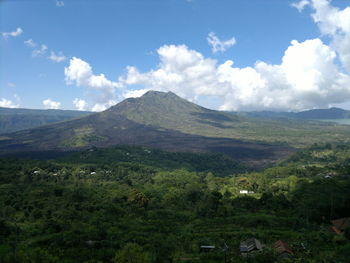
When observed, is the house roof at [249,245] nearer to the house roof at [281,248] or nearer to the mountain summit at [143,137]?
the house roof at [281,248]

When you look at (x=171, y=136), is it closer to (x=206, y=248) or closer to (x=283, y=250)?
(x=206, y=248)

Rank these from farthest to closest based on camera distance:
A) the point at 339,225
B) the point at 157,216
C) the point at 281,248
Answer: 1. the point at 157,216
2. the point at 339,225
3. the point at 281,248

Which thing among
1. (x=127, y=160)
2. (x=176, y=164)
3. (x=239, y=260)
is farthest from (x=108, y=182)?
(x=239, y=260)

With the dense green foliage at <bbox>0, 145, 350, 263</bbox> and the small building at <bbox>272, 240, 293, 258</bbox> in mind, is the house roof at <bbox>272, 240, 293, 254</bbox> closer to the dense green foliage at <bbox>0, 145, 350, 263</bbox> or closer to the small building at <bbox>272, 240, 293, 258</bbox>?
the small building at <bbox>272, 240, 293, 258</bbox>

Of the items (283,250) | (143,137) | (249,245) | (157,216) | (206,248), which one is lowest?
(157,216)

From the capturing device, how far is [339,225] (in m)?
30.1

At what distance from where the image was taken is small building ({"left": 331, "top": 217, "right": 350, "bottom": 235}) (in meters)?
29.0

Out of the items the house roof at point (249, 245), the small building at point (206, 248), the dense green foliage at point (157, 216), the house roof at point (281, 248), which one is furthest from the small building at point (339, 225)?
the small building at point (206, 248)

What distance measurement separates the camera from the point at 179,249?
25156 mm

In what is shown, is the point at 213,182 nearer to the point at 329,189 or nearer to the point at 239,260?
the point at 329,189

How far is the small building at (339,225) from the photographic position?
2896 centimetres

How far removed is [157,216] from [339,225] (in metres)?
19.1

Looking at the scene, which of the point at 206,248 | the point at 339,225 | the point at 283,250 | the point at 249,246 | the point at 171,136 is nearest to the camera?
the point at 283,250

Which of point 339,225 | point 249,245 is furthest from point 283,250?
point 339,225
